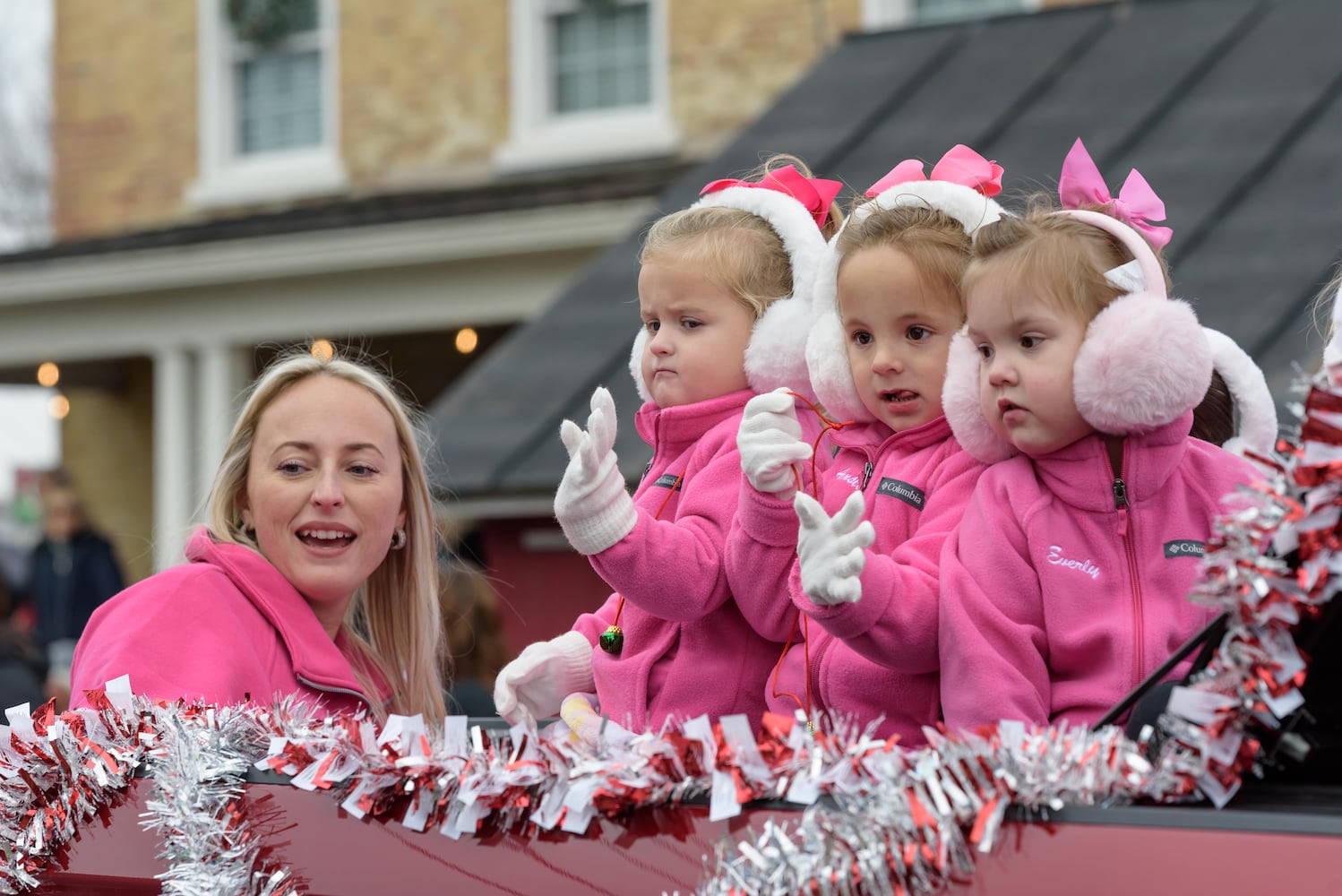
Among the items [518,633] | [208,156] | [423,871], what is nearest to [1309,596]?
[423,871]

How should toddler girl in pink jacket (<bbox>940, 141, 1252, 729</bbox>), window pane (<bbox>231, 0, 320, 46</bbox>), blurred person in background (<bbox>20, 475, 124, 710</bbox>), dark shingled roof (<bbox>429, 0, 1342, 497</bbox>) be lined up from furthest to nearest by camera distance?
window pane (<bbox>231, 0, 320, 46</bbox>), blurred person in background (<bbox>20, 475, 124, 710</bbox>), dark shingled roof (<bbox>429, 0, 1342, 497</bbox>), toddler girl in pink jacket (<bbox>940, 141, 1252, 729</bbox>)

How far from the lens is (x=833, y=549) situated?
208 cm

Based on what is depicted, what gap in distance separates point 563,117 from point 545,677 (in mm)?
9477

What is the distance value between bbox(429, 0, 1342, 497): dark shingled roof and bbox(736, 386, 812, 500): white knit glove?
13.2ft

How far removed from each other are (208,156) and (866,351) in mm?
11623

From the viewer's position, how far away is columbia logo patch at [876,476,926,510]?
2492 mm

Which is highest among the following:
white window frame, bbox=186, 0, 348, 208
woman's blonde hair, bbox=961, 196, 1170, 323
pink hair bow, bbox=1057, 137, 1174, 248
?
white window frame, bbox=186, 0, 348, 208

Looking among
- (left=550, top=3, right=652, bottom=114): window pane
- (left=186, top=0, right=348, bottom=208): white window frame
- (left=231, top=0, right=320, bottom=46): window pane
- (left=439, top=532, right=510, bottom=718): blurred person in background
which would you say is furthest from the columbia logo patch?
(left=231, top=0, right=320, bottom=46): window pane

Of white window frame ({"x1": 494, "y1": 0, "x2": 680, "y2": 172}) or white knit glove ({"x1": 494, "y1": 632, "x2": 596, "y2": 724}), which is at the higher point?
white window frame ({"x1": 494, "y1": 0, "x2": 680, "y2": 172})

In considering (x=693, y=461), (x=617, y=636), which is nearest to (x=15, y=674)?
(x=617, y=636)

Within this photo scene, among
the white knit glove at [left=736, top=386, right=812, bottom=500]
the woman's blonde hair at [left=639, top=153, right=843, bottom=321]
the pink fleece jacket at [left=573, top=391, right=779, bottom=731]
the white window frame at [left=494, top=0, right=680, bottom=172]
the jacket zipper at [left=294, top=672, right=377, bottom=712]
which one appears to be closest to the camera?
the white knit glove at [left=736, top=386, right=812, bottom=500]

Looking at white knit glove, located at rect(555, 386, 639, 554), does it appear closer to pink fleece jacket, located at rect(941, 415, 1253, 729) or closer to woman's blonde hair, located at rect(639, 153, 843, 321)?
woman's blonde hair, located at rect(639, 153, 843, 321)

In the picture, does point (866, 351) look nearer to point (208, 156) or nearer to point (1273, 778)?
point (1273, 778)

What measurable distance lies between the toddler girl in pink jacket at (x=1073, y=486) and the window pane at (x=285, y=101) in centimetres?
1145
